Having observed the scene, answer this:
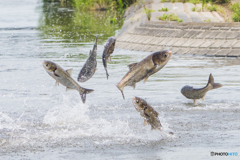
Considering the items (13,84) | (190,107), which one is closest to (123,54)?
(13,84)

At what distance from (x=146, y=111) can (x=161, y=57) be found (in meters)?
1.16

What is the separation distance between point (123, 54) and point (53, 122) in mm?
10356

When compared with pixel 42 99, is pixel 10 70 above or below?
below

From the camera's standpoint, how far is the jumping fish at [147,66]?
7.05m

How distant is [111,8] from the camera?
4412cm

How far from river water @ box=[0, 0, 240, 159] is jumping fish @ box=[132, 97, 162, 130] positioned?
15.4 inches

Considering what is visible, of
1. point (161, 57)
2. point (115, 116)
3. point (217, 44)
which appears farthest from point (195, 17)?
point (161, 57)

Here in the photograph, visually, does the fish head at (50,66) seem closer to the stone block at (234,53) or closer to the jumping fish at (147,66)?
the jumping fish at (147,66)

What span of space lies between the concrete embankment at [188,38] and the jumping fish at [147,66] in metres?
10.6

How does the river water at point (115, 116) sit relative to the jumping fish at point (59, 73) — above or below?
below

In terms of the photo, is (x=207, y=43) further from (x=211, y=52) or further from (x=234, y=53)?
(x=234, y=53)

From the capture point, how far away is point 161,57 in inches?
279

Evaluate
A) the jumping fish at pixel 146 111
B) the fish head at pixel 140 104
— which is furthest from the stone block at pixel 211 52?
the fish head at pixel 140 104

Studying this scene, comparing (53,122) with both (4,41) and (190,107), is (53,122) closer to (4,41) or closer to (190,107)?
(190,107)
